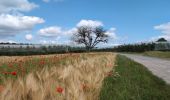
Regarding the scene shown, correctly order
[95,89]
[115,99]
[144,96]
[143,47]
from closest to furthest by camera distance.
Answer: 1. [95,89]
2. [115,99]
3. [144,96]
4. [143,47]

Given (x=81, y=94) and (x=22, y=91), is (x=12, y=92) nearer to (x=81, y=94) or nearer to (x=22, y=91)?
(x=22, y=91)

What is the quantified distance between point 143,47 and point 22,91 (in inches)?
3095

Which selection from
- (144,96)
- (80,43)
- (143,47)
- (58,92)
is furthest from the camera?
(80,43)

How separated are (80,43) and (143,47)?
3750 cm

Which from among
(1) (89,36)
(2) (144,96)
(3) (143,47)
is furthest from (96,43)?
(2) (144,96)

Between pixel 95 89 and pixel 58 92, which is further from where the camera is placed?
pixel 95 89

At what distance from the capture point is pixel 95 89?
Answer: 420 centimetres

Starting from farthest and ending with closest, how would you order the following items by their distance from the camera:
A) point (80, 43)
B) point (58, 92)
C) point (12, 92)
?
point (80, 43) → point (58, 92) → point (12, 92)

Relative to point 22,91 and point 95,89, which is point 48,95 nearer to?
point 22,91

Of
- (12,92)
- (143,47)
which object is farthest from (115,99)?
(143,47)

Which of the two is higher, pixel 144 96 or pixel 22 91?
pixel 22 91

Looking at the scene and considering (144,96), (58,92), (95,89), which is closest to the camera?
(58,92)

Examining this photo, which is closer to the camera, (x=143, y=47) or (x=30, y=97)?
(x=30, y=97)

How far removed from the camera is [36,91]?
3.23 m
